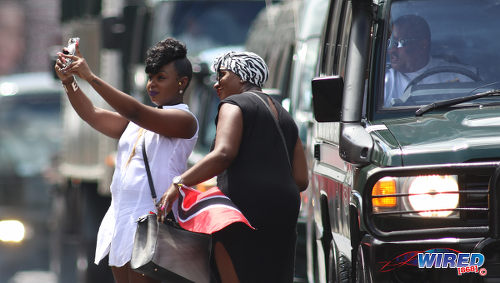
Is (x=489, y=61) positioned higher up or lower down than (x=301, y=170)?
higher up

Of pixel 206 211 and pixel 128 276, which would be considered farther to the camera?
pixel 128 276

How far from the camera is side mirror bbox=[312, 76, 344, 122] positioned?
5.95m

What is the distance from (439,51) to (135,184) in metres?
1.64

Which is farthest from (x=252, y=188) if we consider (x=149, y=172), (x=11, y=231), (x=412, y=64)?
(x=11, y=231)

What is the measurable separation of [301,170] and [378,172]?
0.91m

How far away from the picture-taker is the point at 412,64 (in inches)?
244

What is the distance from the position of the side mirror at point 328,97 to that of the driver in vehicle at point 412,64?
0.80 ft

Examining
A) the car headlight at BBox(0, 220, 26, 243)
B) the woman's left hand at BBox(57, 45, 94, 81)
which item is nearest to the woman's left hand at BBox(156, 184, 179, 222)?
the woman's left hand at BBox(57, 45, 94, 81)

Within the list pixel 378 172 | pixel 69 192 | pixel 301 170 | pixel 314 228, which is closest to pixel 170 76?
pixel 301 170

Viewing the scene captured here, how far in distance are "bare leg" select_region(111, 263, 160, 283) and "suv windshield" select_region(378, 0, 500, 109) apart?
139 centimetres

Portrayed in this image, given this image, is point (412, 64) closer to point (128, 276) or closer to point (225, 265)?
point (225, 265)

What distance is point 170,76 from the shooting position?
6086mm

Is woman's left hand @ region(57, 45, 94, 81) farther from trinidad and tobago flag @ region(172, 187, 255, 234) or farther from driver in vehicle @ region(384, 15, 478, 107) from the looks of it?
driver in vehicle @ region(384, 15, 478, 107)

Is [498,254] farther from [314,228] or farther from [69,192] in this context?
[69,192]
